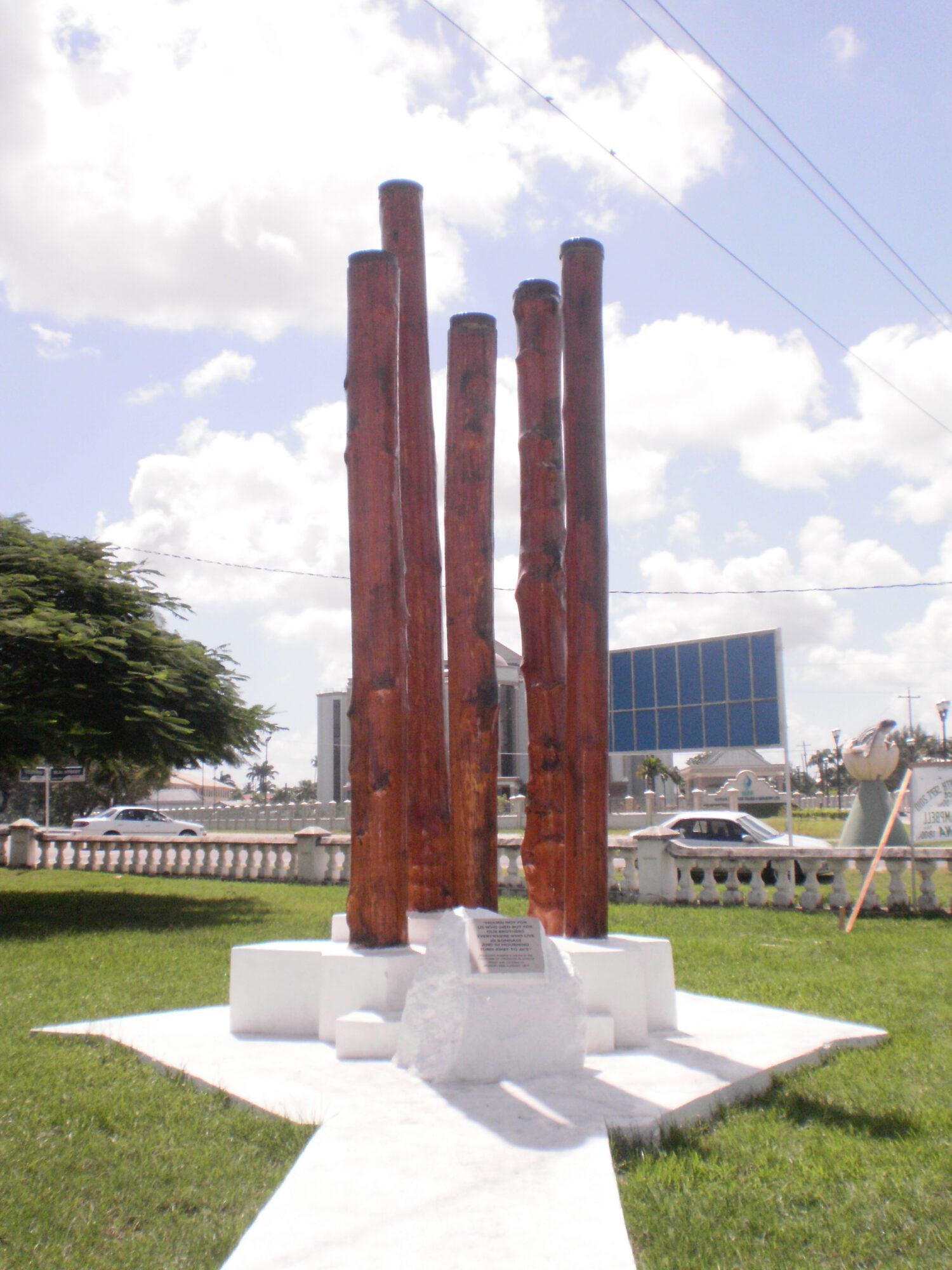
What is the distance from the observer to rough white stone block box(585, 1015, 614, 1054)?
553 cm

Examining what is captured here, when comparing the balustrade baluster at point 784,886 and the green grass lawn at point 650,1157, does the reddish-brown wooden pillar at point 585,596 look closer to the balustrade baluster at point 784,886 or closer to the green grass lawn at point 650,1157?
the green grass lawn at point 650,1157

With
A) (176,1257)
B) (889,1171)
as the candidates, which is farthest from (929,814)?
(176,1257)

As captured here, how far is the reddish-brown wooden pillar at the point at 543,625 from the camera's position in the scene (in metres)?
6.80

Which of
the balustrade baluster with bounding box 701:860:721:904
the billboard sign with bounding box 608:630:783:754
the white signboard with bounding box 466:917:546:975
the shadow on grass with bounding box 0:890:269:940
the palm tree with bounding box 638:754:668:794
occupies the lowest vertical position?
the shadow on grass with bounding box 0:890:269:940

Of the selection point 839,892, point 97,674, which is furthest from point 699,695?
point 97,674

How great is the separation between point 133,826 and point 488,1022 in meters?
34.8

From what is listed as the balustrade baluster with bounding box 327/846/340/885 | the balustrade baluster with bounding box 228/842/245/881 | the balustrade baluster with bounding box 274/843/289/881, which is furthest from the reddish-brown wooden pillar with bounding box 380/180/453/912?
the balustrade baluster with bounding box 228/842/245/881

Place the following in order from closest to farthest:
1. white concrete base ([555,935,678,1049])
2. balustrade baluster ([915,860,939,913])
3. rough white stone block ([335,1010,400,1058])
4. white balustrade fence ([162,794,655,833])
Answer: rough white stone block ([335,1010,400,1058]) < white concrete base ([555,935,678,1049]) < balustrade baluster ([915,860,939,913]) < white balustrade fence ([162,794,655,833])

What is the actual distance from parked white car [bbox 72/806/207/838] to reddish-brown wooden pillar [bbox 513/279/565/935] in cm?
3141

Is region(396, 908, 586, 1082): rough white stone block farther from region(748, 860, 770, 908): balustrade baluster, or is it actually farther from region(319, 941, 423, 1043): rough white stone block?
region(748, 860, 770, 908): balustrade baluster

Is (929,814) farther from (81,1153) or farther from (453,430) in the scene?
(81,1153)

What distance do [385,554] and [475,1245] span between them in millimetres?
3905

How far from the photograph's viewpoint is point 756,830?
61.6 feet

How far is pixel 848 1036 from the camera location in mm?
5859
